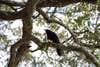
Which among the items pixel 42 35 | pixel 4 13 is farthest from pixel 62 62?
pixel 4 13

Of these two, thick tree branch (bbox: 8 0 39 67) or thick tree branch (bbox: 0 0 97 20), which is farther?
thick tree branch (bbox: 0 0 97 20)

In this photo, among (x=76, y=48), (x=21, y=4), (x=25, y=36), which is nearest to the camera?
(x=76, y=48)

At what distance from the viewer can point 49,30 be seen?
8672 mm

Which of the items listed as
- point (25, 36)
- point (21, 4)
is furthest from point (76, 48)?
point (21, 4)

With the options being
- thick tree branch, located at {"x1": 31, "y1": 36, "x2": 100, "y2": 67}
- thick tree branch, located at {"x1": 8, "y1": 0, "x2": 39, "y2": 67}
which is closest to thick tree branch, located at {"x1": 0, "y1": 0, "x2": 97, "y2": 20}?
thick tree branch, located at {"x1": 8, "y1": 0, "x2": 39, "y2": 67}

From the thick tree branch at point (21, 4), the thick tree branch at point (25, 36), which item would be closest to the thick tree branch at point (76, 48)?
the thick tree branch at point (25, 36)

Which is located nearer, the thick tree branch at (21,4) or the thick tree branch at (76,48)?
the thick tree branch at (76,48)

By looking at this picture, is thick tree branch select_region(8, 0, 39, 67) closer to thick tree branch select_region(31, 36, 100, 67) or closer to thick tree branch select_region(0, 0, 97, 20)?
thick tree branch select_region(31, 36, 100, 67)

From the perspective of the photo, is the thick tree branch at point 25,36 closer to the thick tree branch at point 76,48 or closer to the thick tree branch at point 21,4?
the thick tree branch at point 76,48

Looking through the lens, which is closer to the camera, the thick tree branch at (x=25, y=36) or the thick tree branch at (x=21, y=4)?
the thick tree branch at (x=25, y=36)

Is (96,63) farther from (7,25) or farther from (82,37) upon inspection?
(7,25)

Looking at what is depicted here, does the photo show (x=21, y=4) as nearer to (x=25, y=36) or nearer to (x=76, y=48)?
(x=25, y=36)

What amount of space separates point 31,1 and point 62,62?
2378 mm

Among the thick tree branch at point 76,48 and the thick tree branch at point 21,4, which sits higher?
the thick tree branch at point 21,4
